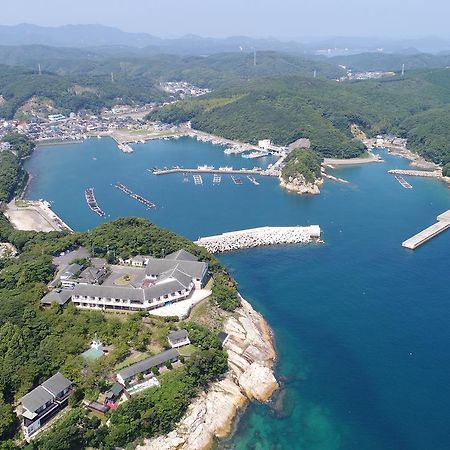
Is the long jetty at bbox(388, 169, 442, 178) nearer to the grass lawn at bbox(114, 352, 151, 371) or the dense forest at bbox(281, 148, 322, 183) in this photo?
the dense forest at bbox(281, 148, 322, 183)

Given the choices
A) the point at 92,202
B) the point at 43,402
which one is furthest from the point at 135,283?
the point at 92,202

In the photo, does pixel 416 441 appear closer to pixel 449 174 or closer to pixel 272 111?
pixel 449 174

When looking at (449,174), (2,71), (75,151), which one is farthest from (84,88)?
(449,174)

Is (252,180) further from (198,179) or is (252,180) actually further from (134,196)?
(134,196)

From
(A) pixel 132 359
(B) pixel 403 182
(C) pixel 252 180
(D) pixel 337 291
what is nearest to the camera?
(A) pixel 132 359

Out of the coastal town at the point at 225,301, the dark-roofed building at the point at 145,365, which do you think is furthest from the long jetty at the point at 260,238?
the dark-roofed building at the point at 145,365

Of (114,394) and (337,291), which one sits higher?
(114,394)
